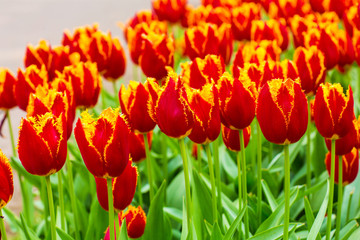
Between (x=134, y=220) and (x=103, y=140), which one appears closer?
(x=103, y=140)

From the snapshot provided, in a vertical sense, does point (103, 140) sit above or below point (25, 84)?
below

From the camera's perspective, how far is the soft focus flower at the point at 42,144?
1224 millimetres

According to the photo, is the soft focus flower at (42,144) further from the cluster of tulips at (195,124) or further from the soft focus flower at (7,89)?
the soft focus flower at (7,89)

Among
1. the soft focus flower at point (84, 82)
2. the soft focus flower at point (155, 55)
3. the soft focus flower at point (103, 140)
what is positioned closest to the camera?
the soft focus flower at point (103, 140)

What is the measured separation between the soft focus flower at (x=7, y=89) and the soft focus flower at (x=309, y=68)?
0.86 meters

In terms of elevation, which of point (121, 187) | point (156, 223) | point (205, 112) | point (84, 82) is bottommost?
point (156, 223)

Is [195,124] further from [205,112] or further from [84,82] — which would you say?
[84,82]

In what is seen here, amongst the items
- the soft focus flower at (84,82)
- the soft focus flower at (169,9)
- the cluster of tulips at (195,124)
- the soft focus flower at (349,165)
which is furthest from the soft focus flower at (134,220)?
the soft focus flower at (169,9)

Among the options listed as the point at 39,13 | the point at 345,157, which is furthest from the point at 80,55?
the point at 39,13

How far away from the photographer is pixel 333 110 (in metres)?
1.35

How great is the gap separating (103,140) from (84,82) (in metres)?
0.67

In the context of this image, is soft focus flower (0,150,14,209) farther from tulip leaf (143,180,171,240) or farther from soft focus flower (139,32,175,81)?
soft focus flower (139,32,175,81)

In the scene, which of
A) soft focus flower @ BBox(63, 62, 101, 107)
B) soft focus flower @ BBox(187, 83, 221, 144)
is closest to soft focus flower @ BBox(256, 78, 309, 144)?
soft focus flower @ BBox(187, 83, 221, 144)

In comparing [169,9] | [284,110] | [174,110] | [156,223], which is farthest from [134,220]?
[169,9]
